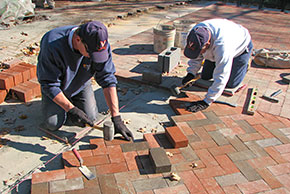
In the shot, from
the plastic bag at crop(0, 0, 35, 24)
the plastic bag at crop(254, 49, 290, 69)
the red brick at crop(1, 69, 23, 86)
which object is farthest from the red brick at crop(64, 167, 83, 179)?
the plastic bag at crop(0, 0, 35, 24)

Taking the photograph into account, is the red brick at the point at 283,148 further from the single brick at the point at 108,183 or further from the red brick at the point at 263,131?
the single brick at the point at 108,183

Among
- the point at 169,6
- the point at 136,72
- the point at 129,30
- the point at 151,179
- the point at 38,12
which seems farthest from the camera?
the point at 169,6

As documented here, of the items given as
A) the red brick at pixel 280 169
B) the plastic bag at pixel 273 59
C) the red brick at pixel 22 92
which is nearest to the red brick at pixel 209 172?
the red brick at pixel 280 169

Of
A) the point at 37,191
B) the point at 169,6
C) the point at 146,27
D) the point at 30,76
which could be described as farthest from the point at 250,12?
the point at 37,191

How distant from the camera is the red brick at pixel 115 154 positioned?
3.05 metres

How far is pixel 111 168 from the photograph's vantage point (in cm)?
294

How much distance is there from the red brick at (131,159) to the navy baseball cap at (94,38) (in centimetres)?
120

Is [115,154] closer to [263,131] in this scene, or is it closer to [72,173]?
[72,173]

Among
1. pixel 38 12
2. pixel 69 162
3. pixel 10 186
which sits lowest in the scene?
pixel 10 186

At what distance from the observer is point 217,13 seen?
11742mm

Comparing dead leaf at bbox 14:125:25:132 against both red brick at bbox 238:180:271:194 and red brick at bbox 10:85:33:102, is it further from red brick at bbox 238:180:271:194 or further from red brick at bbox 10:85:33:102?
red brick at bbox 238:180:271:194

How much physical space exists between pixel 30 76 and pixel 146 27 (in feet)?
18.3

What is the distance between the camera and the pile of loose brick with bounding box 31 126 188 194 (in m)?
2.68

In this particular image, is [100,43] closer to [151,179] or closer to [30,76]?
[151,179]
